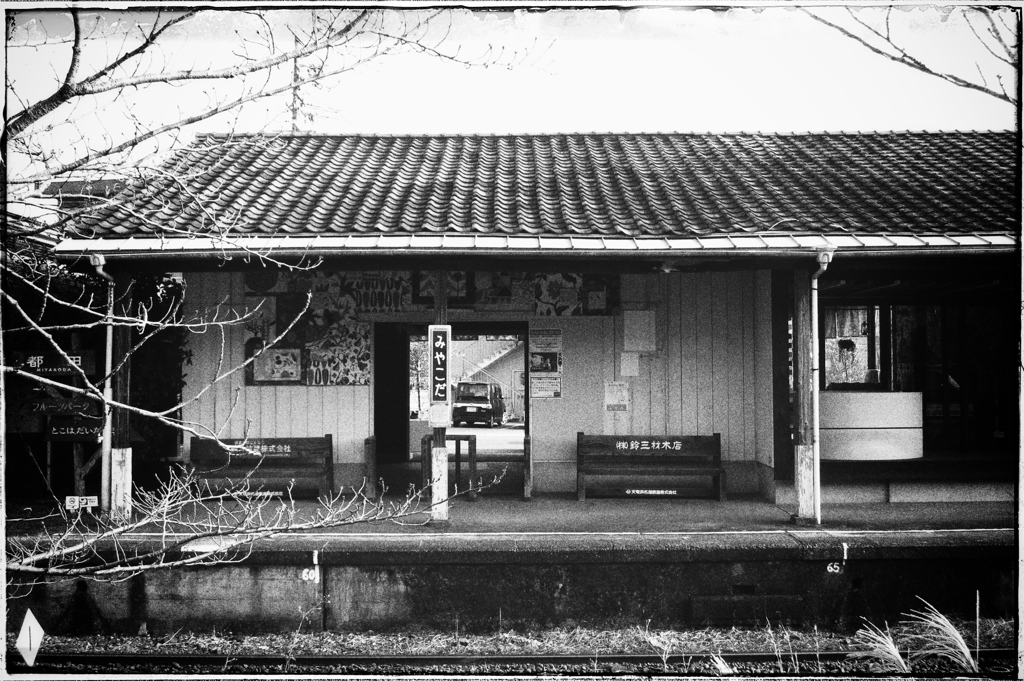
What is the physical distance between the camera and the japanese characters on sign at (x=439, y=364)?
6539mm

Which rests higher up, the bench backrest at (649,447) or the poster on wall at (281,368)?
the poster on wall at (281,368)

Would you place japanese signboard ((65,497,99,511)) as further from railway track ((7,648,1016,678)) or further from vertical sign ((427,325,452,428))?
vertical sign ((427,325,452,428))

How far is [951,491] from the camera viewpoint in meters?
7.97

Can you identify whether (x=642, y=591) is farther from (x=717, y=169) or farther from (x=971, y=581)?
(x=717, y=169)

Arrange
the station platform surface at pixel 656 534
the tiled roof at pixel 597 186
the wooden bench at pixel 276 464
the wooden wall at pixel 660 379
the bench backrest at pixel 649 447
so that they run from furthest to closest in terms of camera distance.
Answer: the wooden wall at pixel 660 379, the bench backrest at pixel 649 447, the wooden bench at pixel 276 464, the tiled roof at pixel 597 186, the station platform surface at pixel 656 534

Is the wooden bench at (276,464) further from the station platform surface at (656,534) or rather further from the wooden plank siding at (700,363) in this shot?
the wooden plank siding at (700,363)

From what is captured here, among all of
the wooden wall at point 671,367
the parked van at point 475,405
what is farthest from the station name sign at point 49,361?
the parked van at point 475,405

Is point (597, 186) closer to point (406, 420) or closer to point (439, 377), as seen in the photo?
point (439, 377)

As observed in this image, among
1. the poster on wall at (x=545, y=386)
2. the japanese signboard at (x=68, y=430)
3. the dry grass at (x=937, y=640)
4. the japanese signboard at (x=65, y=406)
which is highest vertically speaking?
the poster on wall at (x=545, y=386)

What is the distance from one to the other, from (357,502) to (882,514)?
5491 mm

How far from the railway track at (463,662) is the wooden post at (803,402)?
1558mm

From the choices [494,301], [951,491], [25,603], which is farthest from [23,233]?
[951,491]

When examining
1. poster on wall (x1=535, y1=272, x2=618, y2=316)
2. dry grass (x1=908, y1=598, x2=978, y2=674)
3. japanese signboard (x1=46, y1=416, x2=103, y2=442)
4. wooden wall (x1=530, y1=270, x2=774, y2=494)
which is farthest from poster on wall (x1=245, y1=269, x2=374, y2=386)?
dry grass (x1=908, y1=598, x2=978, y2=674)

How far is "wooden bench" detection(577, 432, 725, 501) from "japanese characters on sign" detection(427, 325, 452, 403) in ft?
6.85
